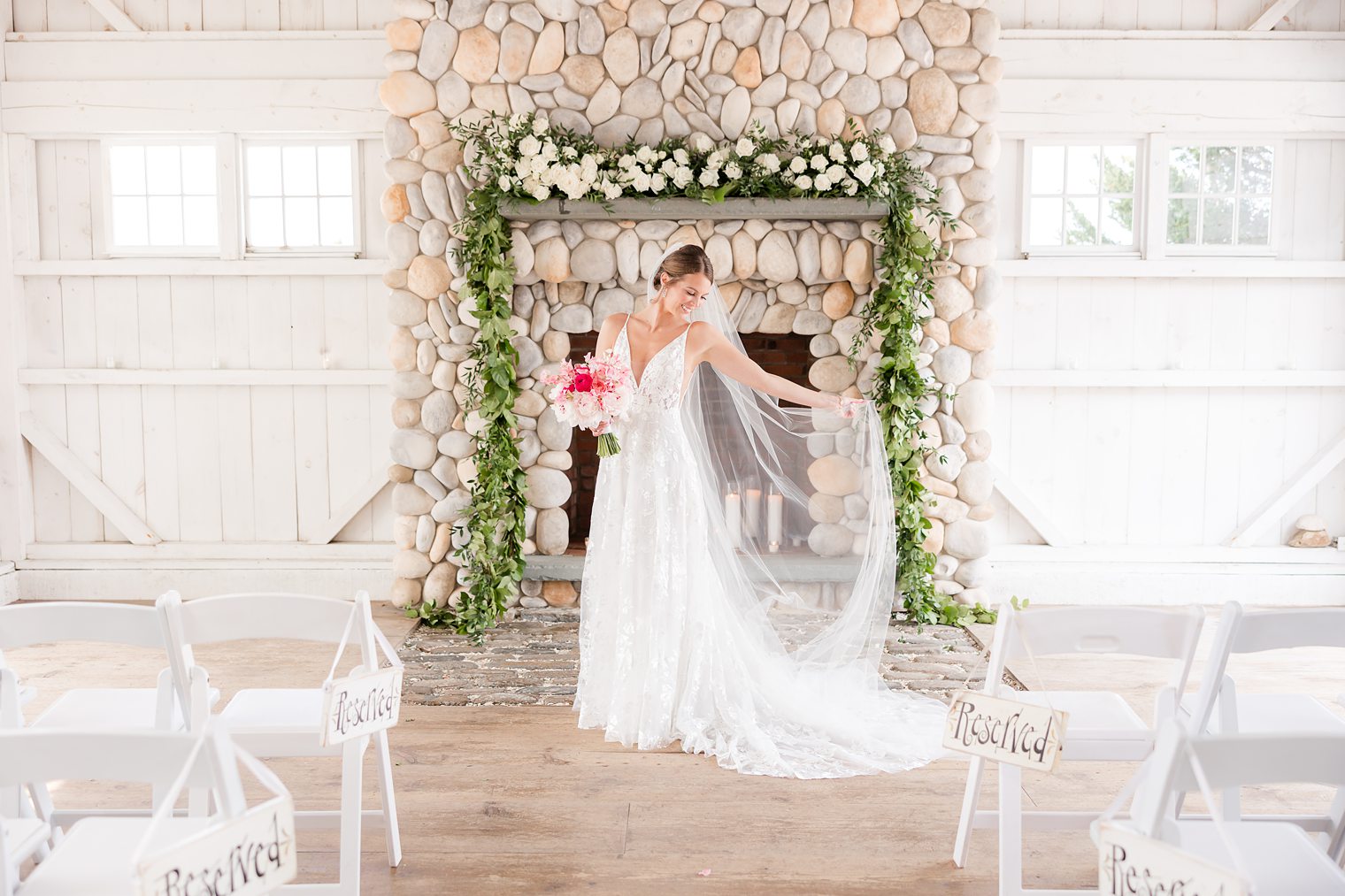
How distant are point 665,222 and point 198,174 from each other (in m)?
2.91

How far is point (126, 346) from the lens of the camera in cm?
618

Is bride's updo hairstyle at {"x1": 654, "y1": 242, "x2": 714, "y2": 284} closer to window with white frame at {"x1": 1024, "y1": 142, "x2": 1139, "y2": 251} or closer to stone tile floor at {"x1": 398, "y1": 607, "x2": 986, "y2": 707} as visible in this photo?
stone tile floor at {"x1": 398, "y1": 607, "x2": 986, "y2": 707}

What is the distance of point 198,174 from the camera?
620cm

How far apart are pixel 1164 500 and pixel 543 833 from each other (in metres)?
4.66

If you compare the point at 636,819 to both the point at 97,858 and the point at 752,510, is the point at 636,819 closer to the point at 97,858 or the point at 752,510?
the point at 752,510

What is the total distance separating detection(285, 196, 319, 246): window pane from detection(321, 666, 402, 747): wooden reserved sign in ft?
14.5

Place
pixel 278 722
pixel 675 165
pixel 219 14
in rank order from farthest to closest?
pixel 219 14 < pixel 675 165 < pixel 278 722

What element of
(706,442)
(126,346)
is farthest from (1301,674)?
(126,346)

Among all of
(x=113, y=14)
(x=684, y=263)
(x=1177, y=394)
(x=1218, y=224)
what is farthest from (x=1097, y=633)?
(x=113, y=14)

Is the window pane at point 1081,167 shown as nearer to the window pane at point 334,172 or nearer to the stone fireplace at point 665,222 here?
the stone fireplace at point 665,222

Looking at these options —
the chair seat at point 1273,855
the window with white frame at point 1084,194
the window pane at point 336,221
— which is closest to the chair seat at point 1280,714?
the chair seat at point 1273,855

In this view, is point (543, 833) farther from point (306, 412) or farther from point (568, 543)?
point (306, 412)

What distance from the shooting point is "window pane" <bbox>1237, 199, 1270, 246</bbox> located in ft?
20.2

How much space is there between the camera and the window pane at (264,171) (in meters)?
6.18
